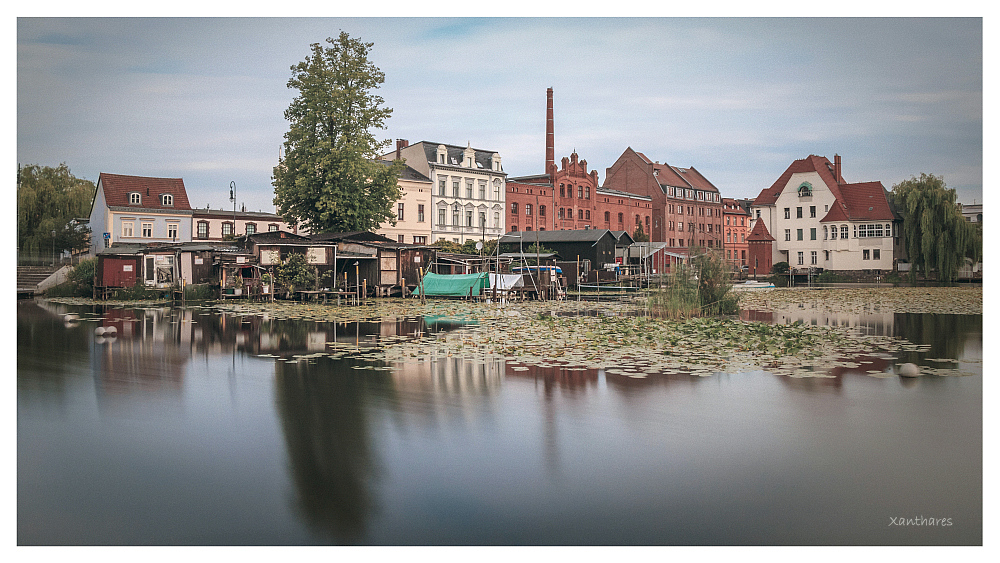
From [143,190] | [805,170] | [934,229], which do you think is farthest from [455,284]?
[805,170]

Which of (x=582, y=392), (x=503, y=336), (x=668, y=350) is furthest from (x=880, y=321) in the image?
(x=582, y=392)

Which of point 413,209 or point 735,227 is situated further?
point 735,227

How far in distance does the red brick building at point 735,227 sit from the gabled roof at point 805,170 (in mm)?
23226

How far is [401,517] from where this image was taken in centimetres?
455

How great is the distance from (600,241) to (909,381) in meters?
41.9

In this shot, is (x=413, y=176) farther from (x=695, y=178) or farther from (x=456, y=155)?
(x=695, y=178)

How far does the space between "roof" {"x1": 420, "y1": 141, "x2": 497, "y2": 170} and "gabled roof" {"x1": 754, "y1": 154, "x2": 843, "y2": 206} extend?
30.1 meters

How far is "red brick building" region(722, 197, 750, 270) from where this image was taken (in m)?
97.4

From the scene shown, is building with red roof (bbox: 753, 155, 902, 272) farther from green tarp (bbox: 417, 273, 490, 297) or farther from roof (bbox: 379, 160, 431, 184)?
green tarp (bbox: 417, 273, 490, 297)

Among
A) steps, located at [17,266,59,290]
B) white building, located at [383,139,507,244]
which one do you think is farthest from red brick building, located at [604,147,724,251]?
steps, located at [17,266,59,290]

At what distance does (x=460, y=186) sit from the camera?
6606 cm

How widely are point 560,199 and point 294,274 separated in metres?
49.8

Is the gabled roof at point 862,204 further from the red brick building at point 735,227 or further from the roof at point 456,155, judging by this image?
the roof at point 456,155

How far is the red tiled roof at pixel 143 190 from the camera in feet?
165
